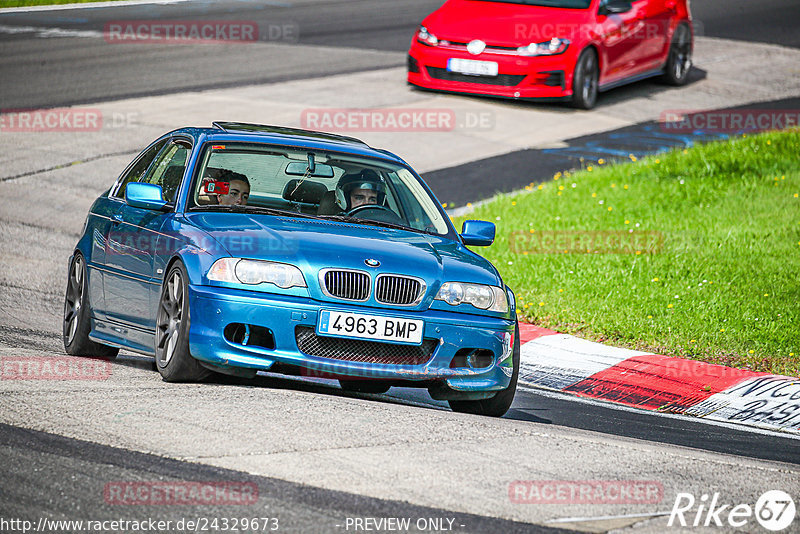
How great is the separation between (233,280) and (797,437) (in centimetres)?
374

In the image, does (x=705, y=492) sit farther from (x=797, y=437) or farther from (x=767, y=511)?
(x=797, y=437)

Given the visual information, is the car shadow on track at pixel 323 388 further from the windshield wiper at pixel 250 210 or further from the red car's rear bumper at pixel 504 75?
the red car's rear bumper at pixel 504 75

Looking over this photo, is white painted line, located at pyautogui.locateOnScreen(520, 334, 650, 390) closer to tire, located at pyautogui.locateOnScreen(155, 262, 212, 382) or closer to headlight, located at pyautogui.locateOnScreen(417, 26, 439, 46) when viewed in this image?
tire, located at pyautogui.locateOnScreen(155, 262, 212, 382)

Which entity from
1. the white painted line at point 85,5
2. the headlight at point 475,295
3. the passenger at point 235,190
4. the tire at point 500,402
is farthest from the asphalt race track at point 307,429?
the white painted line at point 85,5

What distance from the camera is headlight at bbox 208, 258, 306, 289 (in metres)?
6.52

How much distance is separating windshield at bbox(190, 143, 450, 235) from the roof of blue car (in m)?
0.07

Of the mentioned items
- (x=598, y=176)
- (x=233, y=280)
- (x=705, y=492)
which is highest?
(x=233, y=280)

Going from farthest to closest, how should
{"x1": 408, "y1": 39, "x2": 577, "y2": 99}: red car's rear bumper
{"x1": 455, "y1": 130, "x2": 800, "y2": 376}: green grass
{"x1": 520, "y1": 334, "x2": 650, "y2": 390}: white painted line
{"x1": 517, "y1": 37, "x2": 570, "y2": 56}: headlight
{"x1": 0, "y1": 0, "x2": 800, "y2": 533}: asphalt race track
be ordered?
{"x1": 408, "y1": 39, "x2": 577, "y2": 99}: red car's rear bumper, {"x1": 517, "y1": 37, "x2": 570, "y2": 56}: headlight, {"x1": 455, "y1": 130, "x2": 800, "y2": 376}: green grass, {"x1": 520, "y1": 334, "x2": 650, "y2": 390}: white painted line, {"x1": 0, "y1": 0, "x2": 800, "y2": 533}: asphalt race track

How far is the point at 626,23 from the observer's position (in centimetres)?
1900

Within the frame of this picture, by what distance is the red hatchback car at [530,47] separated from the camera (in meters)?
17.8

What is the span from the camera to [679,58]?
2088 centimetres

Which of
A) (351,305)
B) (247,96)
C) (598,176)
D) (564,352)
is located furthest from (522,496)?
(247,96)

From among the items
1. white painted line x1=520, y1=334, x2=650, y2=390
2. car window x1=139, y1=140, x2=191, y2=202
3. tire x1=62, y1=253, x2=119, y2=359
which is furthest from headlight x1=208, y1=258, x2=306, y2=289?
white painted line x1=520, y1=334, x2=650, y2=390

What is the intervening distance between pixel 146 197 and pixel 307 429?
2.23m
